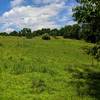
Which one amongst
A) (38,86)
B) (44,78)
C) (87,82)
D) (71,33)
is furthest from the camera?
(71,33)

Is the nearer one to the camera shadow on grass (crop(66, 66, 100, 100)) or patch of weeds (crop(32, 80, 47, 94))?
patch of weeds (crop(32, 80, 47, 94))

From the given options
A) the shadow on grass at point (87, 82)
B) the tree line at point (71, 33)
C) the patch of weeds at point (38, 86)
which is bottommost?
the shadow on grass at point (87, 82)

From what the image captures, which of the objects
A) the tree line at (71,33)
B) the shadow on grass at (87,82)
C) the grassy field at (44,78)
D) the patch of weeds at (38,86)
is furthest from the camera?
the tree line at (71,33)

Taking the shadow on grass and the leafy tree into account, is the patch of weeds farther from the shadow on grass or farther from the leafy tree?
the leafy tree

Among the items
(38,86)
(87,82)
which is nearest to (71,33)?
(87,82)

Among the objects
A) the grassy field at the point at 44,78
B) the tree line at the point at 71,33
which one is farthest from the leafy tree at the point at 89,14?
the grassy field at the point at 44,78

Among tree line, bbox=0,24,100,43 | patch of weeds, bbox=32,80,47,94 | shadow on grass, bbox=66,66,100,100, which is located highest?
tree line, bbox=0,24,100,43

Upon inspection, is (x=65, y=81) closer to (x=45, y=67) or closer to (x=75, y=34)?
(x=45, y=67)

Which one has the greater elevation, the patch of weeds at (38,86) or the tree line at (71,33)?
the tree line at (71,33)

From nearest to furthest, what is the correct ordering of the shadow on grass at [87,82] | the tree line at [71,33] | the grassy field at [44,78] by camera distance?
the grassy field at [44,78] < the shadow on grass at [87,82] < the tree line at [71,33]

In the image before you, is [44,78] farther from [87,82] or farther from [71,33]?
[71,33]

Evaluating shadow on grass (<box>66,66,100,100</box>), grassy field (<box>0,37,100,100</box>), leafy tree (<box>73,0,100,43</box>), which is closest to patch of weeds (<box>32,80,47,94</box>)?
grassy field (<box>0,37,100,100</box>)

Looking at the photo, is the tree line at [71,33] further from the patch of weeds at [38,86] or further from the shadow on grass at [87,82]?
the patch of weeds at [38,86]

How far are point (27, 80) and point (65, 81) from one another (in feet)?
13.5
